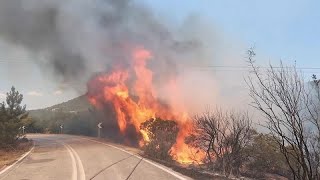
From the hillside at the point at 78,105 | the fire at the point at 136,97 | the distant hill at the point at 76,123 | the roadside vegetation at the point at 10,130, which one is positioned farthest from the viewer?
the hillside at the point at 78,105

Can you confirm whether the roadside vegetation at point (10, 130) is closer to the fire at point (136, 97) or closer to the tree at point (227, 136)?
the fire at point (136, 97)

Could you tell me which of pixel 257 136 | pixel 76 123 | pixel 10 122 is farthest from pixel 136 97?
pixel 76 123

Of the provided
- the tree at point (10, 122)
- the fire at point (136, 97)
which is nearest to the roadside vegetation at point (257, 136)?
the tree at point (10, 122)

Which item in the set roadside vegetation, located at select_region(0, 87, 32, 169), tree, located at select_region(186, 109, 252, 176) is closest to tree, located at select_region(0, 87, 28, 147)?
roadside vegetation, located at select_region(0, 87, 32, 169)

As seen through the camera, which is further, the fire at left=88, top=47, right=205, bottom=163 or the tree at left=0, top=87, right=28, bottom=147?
the fire at left=88, top=47, right=205, bottom=163

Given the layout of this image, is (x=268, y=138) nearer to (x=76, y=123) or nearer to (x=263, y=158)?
(x=263, y=158)

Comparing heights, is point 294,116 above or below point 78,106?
below

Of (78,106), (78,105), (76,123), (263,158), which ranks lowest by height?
Answer: (263,158)

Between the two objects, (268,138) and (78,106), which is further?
(78,106)

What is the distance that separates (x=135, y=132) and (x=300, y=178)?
25.7 m

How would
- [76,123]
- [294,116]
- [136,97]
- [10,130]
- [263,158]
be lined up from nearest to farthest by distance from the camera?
[294,116]
[263,158]
[10,130]
[136,97]
[76,123]

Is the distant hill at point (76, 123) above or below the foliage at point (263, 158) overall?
above

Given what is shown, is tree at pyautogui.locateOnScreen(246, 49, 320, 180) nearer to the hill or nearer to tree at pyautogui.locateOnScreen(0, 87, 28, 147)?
tree at pyautogui.locateOnScreen(0, 87, 28, 147)

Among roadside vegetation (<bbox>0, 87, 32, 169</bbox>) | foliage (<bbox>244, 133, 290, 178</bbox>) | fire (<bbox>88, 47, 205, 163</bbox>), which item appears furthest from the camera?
fire (<bbox>88, 47, 205, 163</bbox>)
